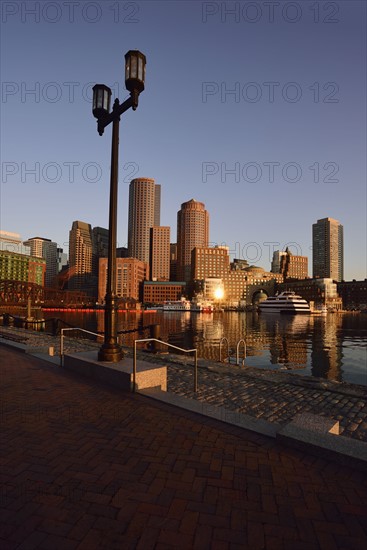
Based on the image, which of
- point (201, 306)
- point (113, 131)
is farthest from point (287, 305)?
point (113, 131)

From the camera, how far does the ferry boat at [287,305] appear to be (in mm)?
108188

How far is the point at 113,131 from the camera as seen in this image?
8.48m

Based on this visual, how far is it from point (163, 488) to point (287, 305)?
377 feet

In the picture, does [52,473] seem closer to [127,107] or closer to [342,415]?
[342,415]

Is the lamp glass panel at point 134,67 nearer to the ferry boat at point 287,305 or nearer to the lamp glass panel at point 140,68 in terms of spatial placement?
the lamp glass panel at point 140,68

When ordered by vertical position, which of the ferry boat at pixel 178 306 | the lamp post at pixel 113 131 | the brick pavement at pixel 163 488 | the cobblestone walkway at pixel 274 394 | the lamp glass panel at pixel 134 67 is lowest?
the ferry boat at pixel 178 306

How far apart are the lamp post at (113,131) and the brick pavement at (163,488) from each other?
2800 millimetres

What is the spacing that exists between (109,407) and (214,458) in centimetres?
260

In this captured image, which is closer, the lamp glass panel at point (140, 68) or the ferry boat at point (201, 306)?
the lamp glass panel at point (140, 68)

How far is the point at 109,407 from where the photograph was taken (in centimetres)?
575

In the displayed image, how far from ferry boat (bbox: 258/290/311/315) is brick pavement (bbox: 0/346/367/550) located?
111m

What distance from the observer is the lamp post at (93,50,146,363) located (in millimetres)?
7539

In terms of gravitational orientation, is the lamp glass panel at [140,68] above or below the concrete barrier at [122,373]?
above

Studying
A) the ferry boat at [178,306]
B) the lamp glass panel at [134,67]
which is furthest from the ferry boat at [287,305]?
the lamp glass panel at [134,67]
